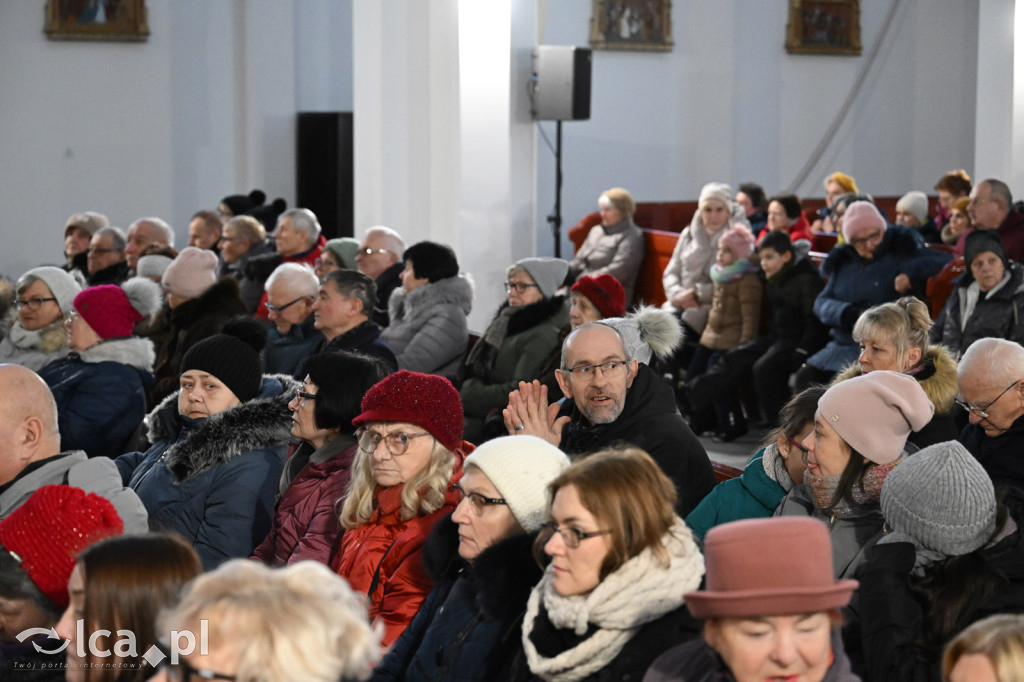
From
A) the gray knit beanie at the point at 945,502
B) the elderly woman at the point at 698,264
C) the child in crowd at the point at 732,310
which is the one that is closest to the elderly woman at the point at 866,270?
the child in crowd at the point at 732,310

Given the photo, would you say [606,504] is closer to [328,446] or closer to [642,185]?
[328,446]

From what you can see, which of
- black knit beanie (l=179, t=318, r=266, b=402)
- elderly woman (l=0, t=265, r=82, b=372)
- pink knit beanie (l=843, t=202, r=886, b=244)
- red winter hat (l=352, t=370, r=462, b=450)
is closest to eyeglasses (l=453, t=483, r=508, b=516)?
red winter hat (l=352, t=370, r=462, b=450)

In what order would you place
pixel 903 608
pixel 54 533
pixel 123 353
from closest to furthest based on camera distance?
pixel 54 533
pixel 903 608
pixel 123 353

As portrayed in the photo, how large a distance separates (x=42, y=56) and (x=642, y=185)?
6.42 m

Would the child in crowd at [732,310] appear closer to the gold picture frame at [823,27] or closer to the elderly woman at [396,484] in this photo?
the elderly woman at [396,484]

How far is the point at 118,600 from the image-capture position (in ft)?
6.75

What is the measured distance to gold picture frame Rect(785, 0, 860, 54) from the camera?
14.2m

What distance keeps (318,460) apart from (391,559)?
689mm

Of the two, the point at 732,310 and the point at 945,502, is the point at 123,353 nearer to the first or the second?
the point at 945,502

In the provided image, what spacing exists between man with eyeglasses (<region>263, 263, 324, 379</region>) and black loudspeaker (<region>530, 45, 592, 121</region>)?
354 centimetres

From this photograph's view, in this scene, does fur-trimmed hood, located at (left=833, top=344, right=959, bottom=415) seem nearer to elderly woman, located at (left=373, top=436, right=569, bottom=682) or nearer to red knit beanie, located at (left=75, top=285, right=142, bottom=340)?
elderly woman, located at (left=373, top=436, right=569, bottom=682)

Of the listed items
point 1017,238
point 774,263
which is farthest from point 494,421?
point 1017,238

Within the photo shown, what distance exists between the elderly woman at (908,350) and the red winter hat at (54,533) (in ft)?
8.35

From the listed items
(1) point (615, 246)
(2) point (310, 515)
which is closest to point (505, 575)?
(2) point (310, 515)
